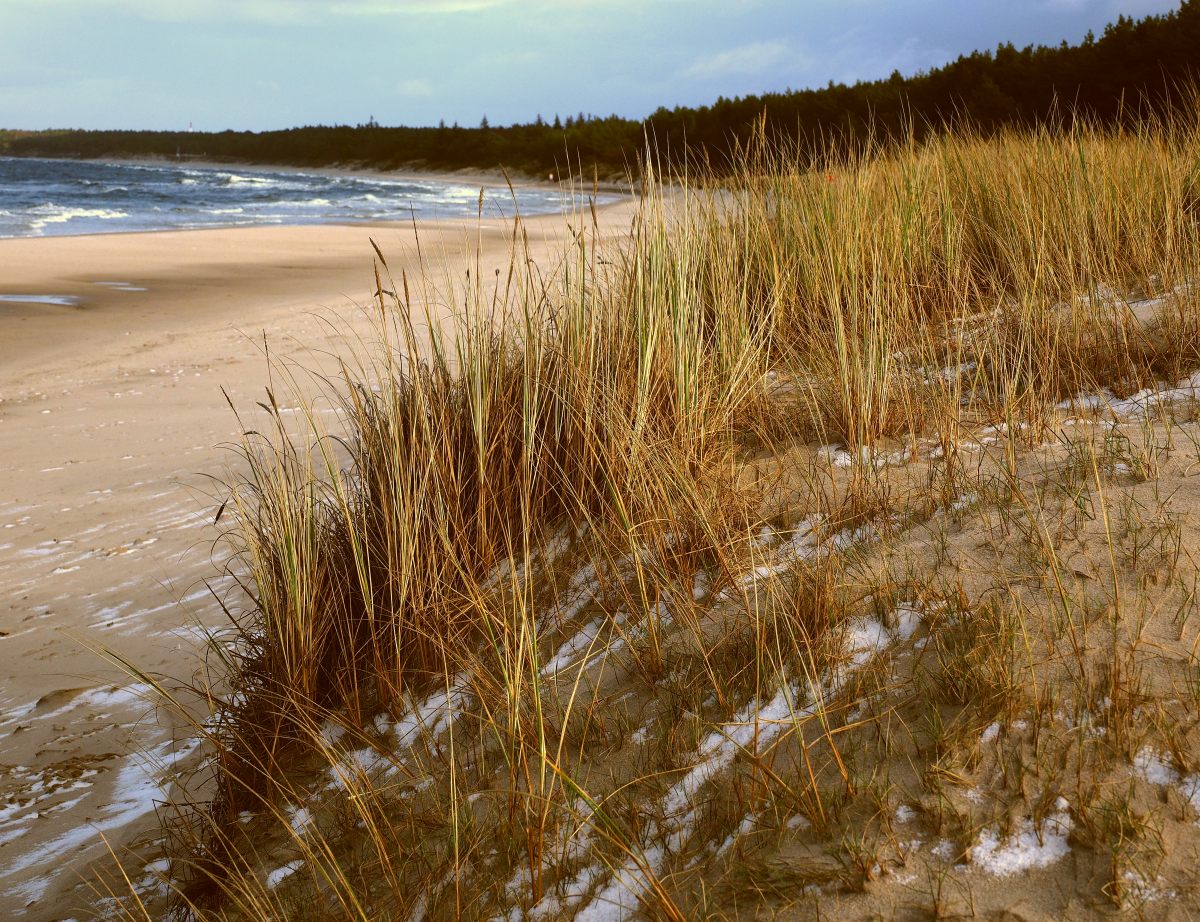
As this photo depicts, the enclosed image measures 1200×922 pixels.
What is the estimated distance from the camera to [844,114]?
1928 cm

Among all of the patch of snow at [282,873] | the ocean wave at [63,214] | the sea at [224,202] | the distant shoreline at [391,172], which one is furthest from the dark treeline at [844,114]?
the ocean wave at [63,214]

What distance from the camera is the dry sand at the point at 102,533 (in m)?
2.51

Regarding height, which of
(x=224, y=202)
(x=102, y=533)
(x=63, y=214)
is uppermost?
(x=224, y=202)

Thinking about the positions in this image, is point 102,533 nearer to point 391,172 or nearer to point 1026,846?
point 1026,846

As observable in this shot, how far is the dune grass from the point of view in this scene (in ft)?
5.76

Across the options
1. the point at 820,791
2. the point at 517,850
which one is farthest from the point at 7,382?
the point at 820,791

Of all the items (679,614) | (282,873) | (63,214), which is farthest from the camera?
(63,214)

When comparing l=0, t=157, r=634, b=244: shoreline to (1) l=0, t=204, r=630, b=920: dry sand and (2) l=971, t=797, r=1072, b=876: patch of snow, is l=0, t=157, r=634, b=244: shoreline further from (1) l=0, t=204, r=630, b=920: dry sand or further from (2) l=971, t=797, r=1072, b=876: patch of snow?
(1) l=0, t=204, r=630, b=920: dry sand

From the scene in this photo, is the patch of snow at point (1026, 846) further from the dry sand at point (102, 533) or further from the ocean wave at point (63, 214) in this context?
the ocean wave at point (63, 214)

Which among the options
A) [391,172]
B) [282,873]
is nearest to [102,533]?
[282,873]

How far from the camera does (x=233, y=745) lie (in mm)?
2447

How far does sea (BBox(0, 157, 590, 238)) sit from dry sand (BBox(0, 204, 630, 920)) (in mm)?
6889

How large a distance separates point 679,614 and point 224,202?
80.8 feet

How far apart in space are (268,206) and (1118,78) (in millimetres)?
17833
